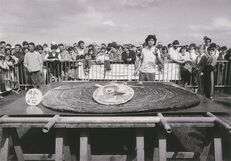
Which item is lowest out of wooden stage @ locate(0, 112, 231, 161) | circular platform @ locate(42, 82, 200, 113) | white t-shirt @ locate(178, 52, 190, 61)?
wooden stage @ locate(0, 112, 231, 161)

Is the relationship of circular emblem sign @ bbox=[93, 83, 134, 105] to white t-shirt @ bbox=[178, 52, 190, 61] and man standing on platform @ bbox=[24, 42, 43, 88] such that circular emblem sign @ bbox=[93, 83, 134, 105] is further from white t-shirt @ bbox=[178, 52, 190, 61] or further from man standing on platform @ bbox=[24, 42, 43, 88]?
white t-shirt @ bbox=[178, 52, 190, 61]

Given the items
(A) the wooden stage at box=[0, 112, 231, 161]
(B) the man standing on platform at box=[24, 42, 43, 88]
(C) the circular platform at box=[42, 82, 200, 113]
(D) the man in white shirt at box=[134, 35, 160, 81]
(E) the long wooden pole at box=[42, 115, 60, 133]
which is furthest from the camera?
(B) the man standing on platform at box=[24, 42, 43, 88]

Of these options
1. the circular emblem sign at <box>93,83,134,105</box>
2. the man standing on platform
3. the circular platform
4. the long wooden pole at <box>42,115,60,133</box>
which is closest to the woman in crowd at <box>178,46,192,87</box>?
the man standing on platform

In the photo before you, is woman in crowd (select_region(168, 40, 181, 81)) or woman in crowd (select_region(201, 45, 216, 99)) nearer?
woman in crowd (select_region(201, 45, 216, 99))

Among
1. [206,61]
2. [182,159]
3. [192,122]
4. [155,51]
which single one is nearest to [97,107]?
[192,122]

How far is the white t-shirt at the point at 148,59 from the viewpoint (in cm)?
767

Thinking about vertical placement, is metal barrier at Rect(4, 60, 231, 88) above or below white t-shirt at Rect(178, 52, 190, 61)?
below

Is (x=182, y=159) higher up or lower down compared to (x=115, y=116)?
lower down

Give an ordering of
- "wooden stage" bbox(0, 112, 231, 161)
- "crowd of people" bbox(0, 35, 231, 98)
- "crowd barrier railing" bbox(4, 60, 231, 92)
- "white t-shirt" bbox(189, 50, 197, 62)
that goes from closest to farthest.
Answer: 1. "wooden stage" bbox(0, 112, 231, 161)
2. "crowd of people" bbox(0, 35, 231, 98)
3. "crowd barrier railing" bbox(4, 60, 231, 92)
4. "white t-shirt" bbox(189, 50, 197, 62)

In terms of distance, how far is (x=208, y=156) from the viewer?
5.09 metres

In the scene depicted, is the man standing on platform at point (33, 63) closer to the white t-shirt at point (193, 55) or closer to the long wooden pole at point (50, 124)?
the white t-shirt at point (193, 55)

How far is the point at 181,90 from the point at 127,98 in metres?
1.33

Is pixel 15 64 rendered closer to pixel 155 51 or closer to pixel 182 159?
pixel 155 51

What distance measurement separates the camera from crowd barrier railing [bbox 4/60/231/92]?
12.0m
